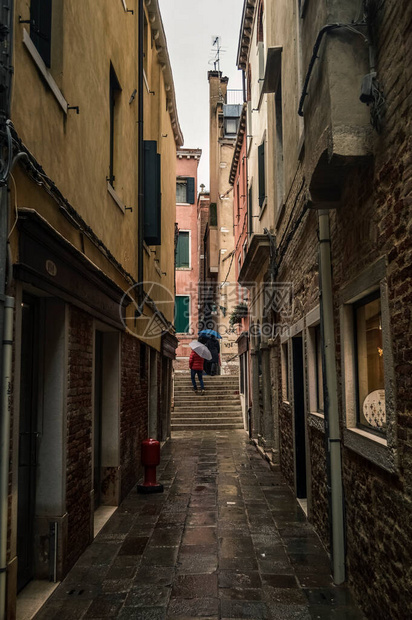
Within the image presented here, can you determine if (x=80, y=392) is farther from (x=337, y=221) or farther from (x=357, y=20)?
(x=357, y=20)

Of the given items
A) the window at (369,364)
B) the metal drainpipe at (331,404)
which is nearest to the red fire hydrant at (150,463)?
the metal drainpipe at (331,404)

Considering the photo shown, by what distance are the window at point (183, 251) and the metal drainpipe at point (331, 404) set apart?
21974 mm

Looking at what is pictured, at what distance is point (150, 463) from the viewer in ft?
26.8

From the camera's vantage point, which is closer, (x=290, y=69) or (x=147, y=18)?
(x=290, y=69)

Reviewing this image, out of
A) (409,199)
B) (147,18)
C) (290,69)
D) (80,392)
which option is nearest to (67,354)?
(80,392)

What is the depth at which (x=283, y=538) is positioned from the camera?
5988 millimetres

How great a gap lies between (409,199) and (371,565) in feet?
8.43

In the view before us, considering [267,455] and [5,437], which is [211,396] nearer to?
[267,455]

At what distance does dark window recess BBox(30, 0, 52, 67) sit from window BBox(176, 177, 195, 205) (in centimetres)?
2288

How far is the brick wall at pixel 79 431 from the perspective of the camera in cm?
507

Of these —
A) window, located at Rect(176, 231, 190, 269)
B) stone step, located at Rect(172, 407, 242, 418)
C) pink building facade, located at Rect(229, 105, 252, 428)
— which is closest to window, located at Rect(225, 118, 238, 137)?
window, located at Rect(176, 231, 190, 269)

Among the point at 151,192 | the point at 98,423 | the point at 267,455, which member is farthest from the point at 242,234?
the point at 98,423

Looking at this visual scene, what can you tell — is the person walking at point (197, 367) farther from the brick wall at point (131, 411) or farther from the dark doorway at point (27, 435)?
the dark doorway at point (27, 435)
